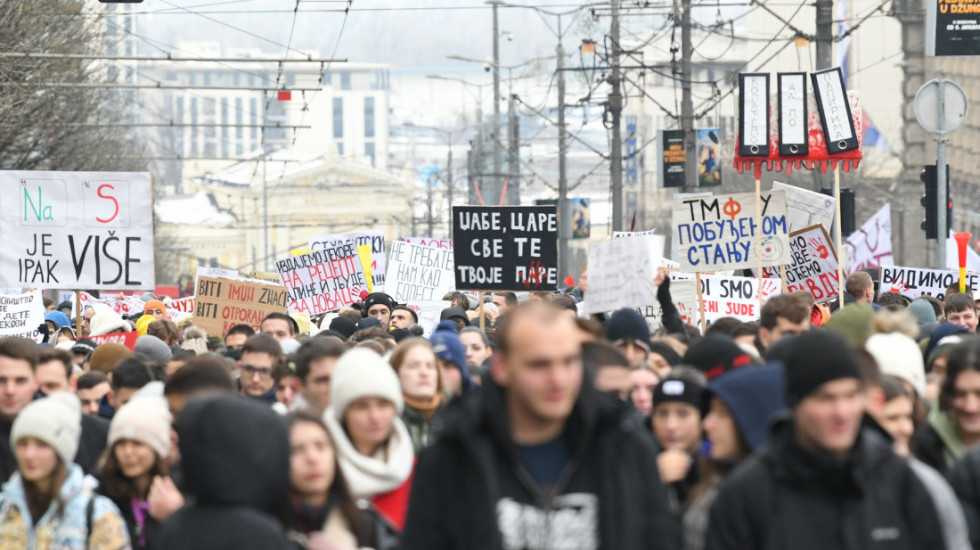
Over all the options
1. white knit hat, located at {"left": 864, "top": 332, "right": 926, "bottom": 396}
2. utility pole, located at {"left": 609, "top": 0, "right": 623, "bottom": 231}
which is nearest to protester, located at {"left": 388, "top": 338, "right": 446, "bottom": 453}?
white knit hat, located at {"left": 864, "top": 332, "right": 926, "bottom": 396}

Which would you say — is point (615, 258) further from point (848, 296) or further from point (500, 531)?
point (500, 531)

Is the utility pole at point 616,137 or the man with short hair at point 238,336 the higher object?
the utility pole at point 616,137

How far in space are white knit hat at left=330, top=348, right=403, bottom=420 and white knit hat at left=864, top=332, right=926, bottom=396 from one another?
1921 millimetres

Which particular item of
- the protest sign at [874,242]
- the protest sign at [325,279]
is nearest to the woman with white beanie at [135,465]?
the protest sign at [325,279]

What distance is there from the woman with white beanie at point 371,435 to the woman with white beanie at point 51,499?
32.7 inches

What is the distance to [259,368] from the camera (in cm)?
838

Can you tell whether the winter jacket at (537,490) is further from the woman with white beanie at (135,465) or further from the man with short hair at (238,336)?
the man with short hair at (238,336)

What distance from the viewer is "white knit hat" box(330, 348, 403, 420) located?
18.3 feet

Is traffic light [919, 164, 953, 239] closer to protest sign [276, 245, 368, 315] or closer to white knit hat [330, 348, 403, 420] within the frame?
protest sign [276, 245, 368, 315]

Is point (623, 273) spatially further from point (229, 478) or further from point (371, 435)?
point (229, 478)

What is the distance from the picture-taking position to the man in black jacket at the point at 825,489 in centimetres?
448

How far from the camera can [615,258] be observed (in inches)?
434

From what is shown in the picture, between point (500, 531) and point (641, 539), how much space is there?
1.13ft

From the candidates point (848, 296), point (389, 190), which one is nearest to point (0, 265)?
point (848, 296)
